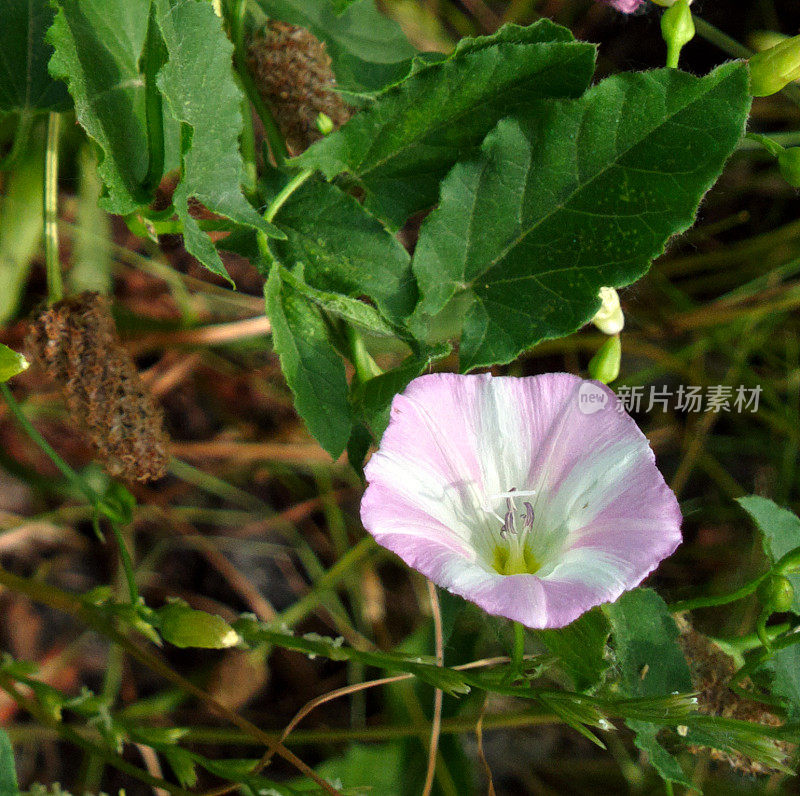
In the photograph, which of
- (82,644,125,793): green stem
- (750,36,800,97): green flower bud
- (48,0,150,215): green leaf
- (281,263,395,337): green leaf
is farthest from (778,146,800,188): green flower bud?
(82,644,125,793): green stem

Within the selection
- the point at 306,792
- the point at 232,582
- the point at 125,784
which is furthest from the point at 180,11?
the point at 125,784

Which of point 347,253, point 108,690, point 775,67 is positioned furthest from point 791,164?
point 108,690

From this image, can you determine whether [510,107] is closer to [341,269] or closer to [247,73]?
[341,269]

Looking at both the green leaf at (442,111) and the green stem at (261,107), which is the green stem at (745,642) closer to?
the green leaf at (442,111)

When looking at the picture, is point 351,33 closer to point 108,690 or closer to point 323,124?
point 323,124

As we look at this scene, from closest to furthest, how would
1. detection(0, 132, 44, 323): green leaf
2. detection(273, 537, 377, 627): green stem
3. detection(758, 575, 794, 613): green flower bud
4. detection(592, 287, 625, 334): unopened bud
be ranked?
detection(758, 575, 794, 613): green flower bud
detection(592, 287, 625, 334): unopened bud
detection(0, 132, 44, 323): green leaf
detection(273, 537, 377, 627): green stem

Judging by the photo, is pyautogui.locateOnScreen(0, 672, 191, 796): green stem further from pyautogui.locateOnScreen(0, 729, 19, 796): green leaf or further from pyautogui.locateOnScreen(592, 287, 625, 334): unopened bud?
pyautogui.locateOnScreen(592, 287, 625, 334): unopened bud

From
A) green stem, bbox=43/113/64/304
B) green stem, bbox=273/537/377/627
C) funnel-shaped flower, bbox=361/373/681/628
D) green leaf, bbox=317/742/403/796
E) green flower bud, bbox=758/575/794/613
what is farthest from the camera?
green stem, bbox=273/537/377/627
